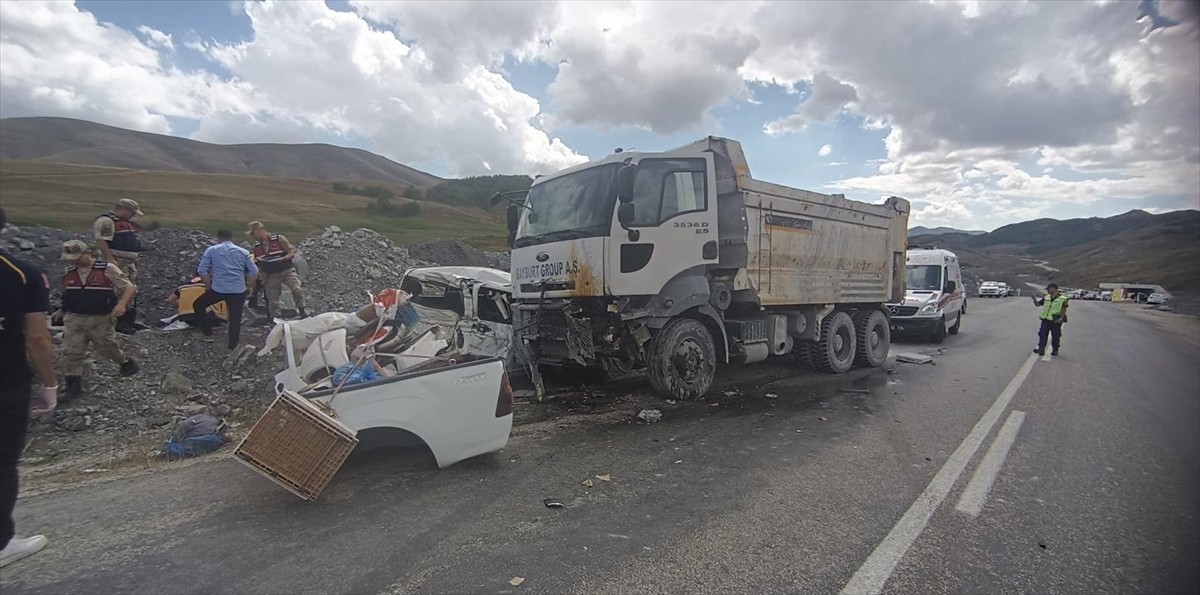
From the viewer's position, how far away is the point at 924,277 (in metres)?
13.4

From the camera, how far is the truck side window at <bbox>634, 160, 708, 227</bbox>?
580cm

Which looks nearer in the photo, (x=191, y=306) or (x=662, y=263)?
(x=662, y=263)

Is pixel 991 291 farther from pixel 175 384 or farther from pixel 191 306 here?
pixel 175 384

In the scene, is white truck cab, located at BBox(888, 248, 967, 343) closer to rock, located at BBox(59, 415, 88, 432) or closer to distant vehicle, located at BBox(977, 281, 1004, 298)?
rock, located at BBox(59, 415, 88, 432)

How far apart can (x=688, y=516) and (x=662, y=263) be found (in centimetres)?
309

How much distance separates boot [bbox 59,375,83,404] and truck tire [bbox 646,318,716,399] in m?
6.12

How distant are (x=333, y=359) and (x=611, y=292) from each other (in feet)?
8.65

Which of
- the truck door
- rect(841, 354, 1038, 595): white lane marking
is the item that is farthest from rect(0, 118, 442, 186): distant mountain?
rect(841, 354, 1038, 595): white lane marking

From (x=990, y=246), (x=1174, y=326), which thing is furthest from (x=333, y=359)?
(x=990, y=246)

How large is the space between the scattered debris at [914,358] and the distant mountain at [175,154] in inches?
3906

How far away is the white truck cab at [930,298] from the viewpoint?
12445 mm

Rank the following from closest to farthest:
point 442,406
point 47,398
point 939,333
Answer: point 47,398
point 442,406
point 939,333

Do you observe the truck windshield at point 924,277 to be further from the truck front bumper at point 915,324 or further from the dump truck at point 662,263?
the dump truck at point 662,263

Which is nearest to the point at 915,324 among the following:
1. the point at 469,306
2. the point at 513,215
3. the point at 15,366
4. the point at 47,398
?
the point at 513,215
